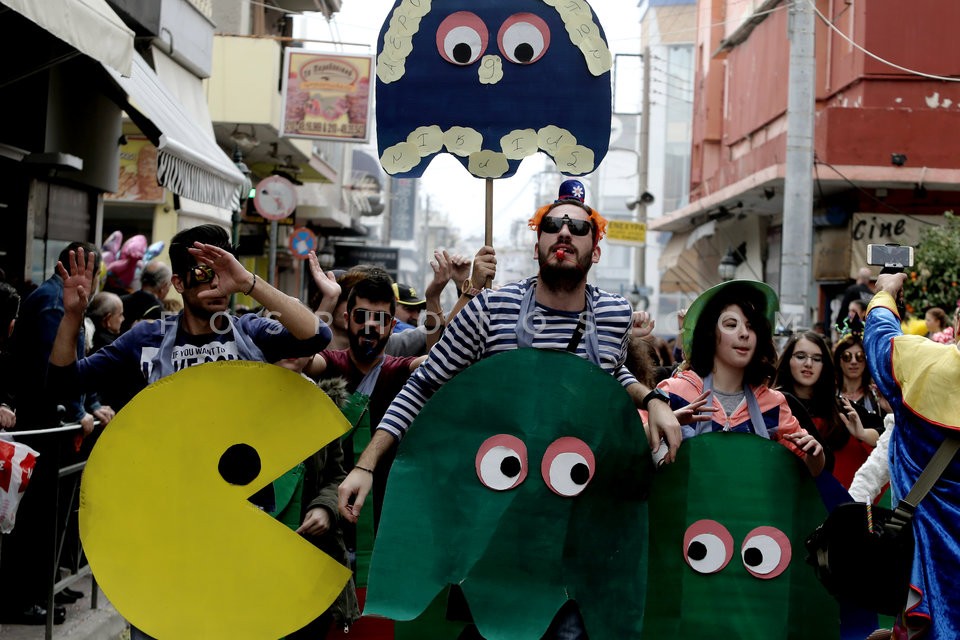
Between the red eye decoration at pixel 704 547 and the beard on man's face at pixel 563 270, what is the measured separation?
107 cm

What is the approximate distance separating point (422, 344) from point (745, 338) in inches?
62.2

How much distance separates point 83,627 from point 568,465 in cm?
382

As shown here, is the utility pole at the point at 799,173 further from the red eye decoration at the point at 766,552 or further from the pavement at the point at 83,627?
the red eye decoration at the point at 766,552

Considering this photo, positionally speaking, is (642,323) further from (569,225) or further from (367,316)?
(569,225)

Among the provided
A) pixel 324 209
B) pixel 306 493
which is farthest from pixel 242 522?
pixel 324 209

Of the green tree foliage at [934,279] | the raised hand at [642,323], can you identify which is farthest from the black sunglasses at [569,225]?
the green tree foliage at [934,279]

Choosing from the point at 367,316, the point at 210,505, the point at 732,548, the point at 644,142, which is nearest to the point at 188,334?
the point at 210,505

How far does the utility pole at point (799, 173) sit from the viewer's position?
45.6ft

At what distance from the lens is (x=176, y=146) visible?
35.2 feet

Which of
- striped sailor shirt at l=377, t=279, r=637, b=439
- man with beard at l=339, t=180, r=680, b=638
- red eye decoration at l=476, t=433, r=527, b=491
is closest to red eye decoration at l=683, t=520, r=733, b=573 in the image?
man with beard at l=339, t=180, r=680, b=638

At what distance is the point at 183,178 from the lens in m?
11.2

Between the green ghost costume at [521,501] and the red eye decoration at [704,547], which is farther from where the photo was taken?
the red eye decoration at [704,547]

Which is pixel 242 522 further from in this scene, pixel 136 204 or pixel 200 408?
pixel 136 204

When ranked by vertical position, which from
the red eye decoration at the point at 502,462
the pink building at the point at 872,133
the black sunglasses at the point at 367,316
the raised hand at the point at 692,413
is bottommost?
the red eye decoration at the point at 502,462
